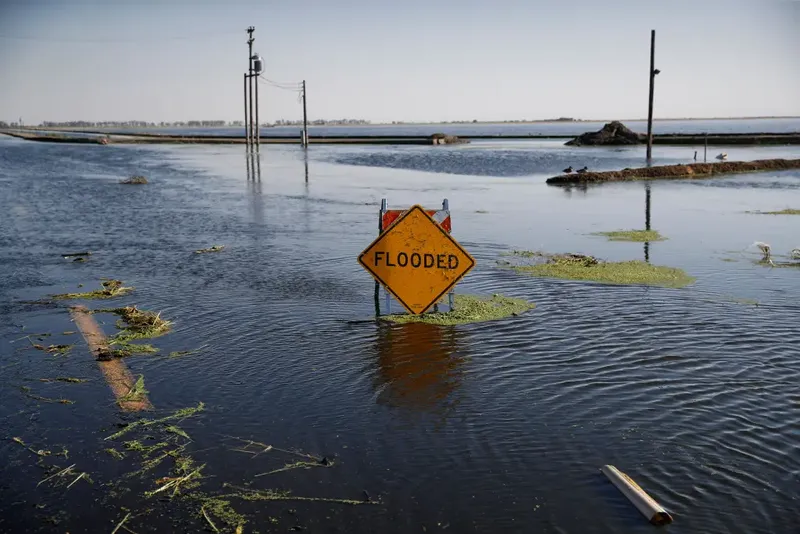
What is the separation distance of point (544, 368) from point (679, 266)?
262 inches

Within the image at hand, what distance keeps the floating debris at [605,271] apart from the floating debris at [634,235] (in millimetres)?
2925

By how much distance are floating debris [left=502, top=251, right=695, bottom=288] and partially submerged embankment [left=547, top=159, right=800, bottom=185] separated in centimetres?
2010

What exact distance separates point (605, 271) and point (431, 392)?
21.4 ft

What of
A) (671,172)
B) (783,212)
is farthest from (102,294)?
(671,172)

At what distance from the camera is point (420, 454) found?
5.87 meters

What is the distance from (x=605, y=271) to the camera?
12.9 meters

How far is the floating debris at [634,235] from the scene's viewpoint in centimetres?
1681

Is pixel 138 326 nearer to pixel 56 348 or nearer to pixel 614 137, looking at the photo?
pixel 56 348

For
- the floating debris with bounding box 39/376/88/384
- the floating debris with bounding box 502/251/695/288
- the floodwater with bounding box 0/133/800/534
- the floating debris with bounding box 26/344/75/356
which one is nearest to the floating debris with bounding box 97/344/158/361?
the floodwater with bounding box 0/133/800/534

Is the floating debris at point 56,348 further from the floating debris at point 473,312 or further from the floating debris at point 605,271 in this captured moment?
the floating debris at point 605,271

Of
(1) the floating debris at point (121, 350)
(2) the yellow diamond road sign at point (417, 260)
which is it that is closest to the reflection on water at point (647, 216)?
(2) the yellow diamond road sign at point (417, 260)

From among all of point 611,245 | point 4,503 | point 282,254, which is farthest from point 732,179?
point 4,503

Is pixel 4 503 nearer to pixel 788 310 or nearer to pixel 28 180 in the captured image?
pixel 788 310

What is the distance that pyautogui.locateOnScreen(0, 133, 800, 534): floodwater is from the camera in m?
5.06
